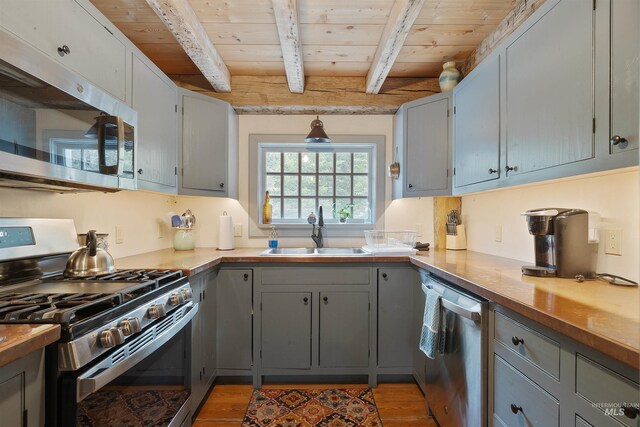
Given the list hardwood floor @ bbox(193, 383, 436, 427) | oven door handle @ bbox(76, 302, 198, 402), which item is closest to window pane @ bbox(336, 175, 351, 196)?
hardwood floor @ bbox(193, 383, 436, 427)

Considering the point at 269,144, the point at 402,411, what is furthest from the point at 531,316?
the point at 269,144

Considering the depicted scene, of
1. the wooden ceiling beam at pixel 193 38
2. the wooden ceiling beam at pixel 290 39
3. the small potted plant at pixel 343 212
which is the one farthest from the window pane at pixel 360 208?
the wooden ceiling beam at pixel 193 38

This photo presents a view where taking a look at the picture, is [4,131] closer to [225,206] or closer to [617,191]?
[225,206]

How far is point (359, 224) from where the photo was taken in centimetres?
276

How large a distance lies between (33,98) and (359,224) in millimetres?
2270

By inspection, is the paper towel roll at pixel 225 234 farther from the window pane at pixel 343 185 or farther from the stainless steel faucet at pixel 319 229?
the window pane at pixel 343 185

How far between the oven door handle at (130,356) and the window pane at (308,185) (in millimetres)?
1639

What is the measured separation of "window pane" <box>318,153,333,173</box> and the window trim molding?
175 mm

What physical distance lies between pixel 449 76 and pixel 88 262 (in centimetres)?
265

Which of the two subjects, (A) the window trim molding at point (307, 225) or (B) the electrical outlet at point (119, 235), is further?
(A) the window trim molding at point (307, 225)

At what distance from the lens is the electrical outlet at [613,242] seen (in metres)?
1.27

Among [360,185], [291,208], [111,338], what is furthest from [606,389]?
[291,208]

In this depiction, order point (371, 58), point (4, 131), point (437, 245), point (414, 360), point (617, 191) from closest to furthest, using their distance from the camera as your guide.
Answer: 1. point (4, 131)
2. point (617, 191)
3. point (414, 360)
4. point (371, 58)
5. point (437, 245)
